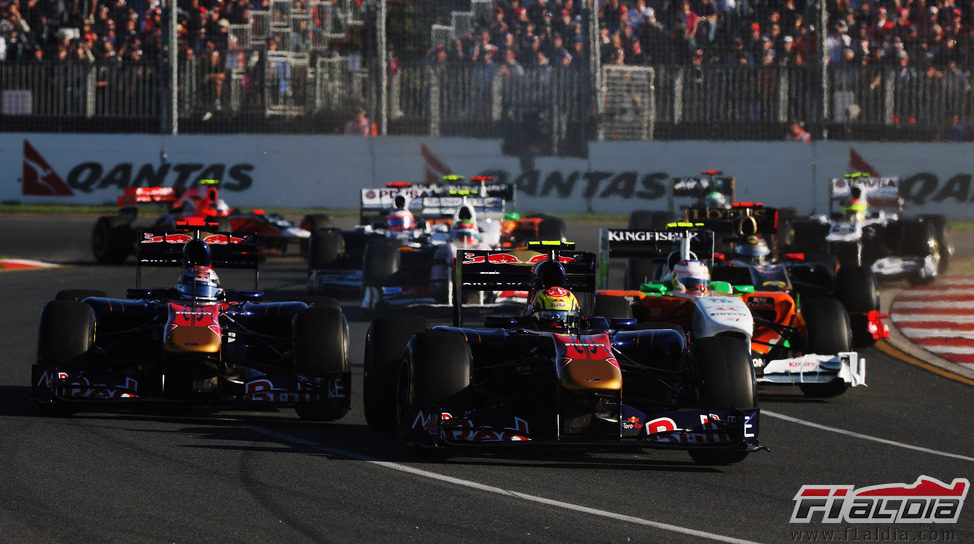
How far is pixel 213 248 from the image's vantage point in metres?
12.9

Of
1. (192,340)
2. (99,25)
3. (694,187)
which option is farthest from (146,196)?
(192,340)

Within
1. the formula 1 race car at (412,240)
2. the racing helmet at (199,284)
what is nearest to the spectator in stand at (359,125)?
the formula 1 race car at (412,240)

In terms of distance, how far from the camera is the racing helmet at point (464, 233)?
20031 millimetres

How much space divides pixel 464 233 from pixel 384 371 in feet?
31.7

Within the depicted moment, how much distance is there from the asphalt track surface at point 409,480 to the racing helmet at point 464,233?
25.5 feet

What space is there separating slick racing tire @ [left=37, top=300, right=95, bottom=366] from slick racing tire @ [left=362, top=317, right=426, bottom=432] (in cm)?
210

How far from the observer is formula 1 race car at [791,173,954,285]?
22.5 metres

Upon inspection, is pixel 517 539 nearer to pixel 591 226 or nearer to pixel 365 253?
pixel 365 253

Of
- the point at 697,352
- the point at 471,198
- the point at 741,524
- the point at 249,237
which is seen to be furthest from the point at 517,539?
the point at 471,198

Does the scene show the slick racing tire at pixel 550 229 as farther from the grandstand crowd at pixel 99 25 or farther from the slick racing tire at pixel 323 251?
the grandstand crowd at pixel 99 25

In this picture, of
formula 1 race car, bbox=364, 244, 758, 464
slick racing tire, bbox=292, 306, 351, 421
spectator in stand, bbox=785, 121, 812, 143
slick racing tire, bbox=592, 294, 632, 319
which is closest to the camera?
formula 1 race car, bbox=364, 244, 758, 464

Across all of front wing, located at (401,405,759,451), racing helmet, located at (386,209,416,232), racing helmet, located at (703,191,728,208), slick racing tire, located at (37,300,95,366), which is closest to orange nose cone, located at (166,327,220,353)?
slick racing tire, located at (37,300,95,366)

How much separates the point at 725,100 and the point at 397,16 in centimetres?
720

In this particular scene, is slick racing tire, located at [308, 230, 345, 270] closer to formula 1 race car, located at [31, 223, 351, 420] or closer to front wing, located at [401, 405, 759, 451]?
formula 1 race car, located at [31, 223, 351, 420]
